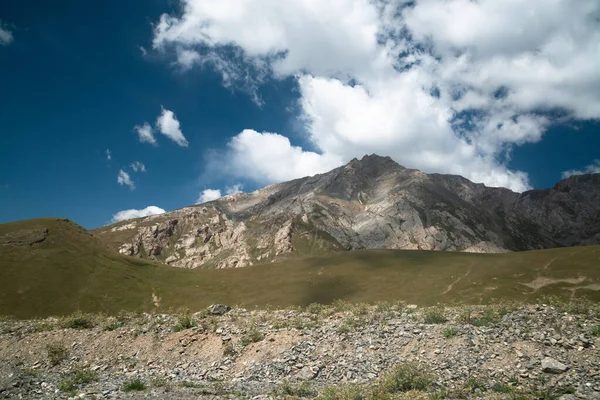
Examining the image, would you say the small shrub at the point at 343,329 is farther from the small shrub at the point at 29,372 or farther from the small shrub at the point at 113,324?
the small shrub at the point at 29,372

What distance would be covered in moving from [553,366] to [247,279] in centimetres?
10489

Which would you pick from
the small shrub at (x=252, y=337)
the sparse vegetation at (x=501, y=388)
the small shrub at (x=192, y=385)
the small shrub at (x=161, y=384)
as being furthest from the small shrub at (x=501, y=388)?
the small shrub at (x=161, y=384)

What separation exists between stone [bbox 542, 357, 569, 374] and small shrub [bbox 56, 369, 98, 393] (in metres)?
25.5

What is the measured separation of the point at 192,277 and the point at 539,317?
363 ft

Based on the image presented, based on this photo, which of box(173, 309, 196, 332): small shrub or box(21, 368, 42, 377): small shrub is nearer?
box(21, 368, 42, 377): small shrub

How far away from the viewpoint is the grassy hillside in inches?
3469

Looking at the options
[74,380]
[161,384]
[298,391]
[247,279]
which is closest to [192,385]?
[161,384]

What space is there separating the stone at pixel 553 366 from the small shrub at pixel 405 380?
5.54 meters

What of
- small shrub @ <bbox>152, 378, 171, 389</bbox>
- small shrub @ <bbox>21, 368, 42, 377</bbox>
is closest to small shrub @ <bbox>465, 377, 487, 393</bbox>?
small shrub @ <bbox>152, 378, 171, 389</bbox>

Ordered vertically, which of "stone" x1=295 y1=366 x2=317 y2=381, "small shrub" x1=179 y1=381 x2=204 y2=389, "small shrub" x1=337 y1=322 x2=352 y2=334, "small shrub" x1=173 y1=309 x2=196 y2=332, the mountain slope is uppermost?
the mountain slope

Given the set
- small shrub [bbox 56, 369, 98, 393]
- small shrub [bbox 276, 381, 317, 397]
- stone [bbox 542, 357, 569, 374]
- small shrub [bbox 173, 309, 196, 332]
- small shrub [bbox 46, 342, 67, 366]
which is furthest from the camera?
small shrub [bbox 173, 309, 196, 332]

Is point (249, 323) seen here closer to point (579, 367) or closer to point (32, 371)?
point (32, 371)

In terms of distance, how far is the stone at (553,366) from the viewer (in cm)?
1700

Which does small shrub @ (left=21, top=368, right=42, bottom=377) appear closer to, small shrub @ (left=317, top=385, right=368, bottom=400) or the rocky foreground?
the rocky foreground
